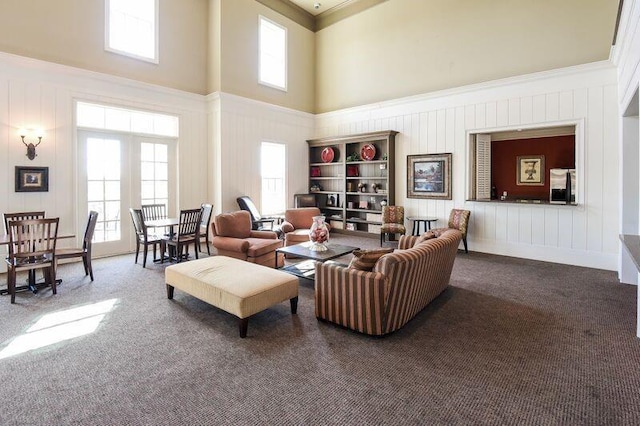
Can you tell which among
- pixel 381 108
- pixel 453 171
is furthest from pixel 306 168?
pixel 453 171

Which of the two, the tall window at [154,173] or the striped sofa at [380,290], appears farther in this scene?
the tall window at [154,173]

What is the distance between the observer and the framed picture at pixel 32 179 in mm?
5203

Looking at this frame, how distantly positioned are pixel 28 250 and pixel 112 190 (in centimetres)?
237

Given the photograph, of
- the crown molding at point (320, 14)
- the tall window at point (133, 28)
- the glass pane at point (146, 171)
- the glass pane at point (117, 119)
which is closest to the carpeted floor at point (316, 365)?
the glass pane at point (146, 171)

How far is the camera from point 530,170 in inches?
305

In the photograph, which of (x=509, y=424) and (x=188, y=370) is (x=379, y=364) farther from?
(x=188, y=370)

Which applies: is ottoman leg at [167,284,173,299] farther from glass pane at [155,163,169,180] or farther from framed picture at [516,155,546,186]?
framed picture at [516,155,546,186]

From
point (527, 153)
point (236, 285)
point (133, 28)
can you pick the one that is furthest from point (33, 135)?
point (527, 153)

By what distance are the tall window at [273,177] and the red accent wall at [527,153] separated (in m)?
5.11

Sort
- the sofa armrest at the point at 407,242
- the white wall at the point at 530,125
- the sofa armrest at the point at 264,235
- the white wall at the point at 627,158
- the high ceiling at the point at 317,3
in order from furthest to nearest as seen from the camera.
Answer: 1. the high ceiling at the point at 317,3
2. the sofa armrest at the point at 264,235
3. the white wall at the point at 530,125
4. the sofa armrest at the point at 407,242
5. the white wall at the point at 627,158

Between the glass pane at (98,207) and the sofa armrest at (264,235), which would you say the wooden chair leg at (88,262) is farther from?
the sofa armrest at (264,235)

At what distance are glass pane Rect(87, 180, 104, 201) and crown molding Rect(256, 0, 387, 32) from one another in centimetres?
529

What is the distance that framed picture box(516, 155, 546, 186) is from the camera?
7.65m

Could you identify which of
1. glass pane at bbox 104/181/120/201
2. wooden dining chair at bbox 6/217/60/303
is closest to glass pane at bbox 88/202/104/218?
glass pane at bbox 104/181/120/201
